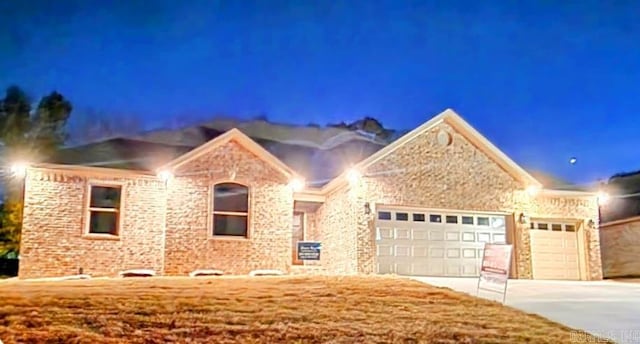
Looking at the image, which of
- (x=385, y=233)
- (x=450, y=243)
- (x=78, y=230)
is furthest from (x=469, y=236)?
(x=78, y=230)

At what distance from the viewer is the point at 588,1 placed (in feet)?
79.7

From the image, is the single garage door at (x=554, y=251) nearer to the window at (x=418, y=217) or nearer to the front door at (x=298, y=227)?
the window at (x=418, y=217)

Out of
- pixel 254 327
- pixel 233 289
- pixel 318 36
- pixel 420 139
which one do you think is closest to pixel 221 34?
pixel 318 36

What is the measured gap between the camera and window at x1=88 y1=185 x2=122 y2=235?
17375 mm

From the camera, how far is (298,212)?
2133cm

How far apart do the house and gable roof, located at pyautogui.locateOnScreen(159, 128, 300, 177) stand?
0.04m

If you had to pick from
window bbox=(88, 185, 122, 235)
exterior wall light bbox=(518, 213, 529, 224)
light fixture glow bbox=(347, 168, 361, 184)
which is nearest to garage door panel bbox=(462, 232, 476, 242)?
exterior wall light bbox=(518, 213, 529, 224)

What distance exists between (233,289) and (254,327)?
3419 millimetres

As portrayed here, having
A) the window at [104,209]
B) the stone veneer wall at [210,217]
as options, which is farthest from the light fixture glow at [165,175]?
the window at [104,209]

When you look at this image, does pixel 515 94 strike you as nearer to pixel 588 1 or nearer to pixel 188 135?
pixel 588 1

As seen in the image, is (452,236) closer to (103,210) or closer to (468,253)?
(468,253)

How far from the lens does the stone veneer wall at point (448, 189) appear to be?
60.3 ft

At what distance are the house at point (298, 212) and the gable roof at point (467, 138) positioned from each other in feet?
0.14

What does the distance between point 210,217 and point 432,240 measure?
271 inches
